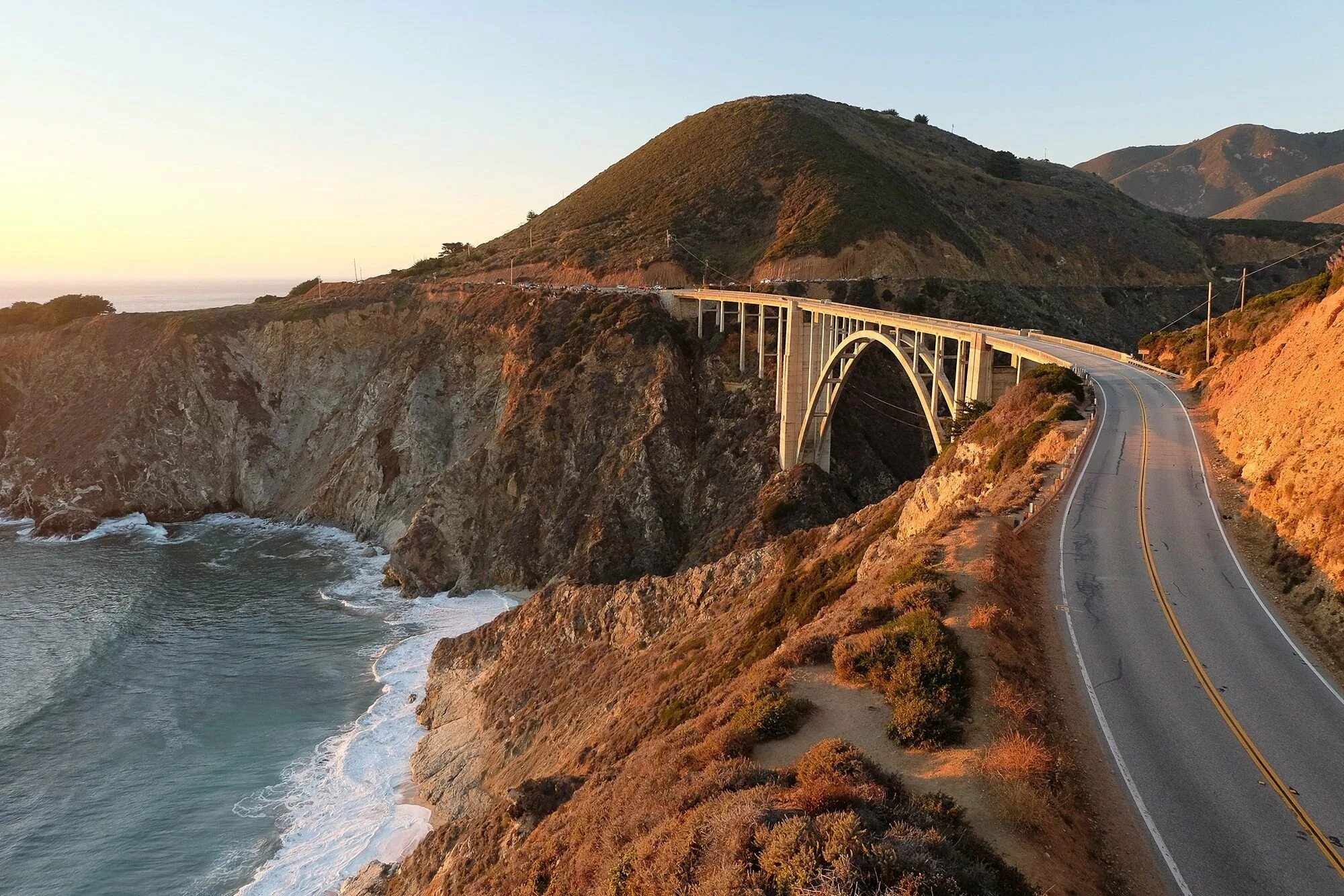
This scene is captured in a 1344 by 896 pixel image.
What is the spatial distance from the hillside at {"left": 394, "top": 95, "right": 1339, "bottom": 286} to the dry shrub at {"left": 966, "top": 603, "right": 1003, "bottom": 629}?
207 ft

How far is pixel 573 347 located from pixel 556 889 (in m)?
54.2

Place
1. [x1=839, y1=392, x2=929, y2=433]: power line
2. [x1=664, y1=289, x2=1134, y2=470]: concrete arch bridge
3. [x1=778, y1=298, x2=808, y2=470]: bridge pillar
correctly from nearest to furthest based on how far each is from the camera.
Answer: [x1=664, y1=289, x2=1134, y2=470]: concrete arch bridge, [x1=778, y1=298, x2=808, y2=470]: bridge pillar, [x1=839, y1=392, x2=929, y2=433]: power line

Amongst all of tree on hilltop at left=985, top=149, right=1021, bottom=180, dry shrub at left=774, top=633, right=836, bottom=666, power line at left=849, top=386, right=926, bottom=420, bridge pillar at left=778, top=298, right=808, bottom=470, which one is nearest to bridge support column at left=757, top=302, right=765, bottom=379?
bridge pillar at left=778, top=298, right=808, bottom=470

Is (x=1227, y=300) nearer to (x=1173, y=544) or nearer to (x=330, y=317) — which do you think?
(x=1173, y=544)

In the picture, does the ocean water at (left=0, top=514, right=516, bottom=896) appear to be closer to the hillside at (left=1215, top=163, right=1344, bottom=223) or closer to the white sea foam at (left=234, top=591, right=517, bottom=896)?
the white sea foam at (left=234, top=591, right=517, bottom=896)

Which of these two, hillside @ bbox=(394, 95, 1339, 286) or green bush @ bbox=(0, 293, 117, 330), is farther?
green bush @ bbox=(0, 293, 117, 330)

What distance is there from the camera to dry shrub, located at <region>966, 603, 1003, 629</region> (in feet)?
45.2

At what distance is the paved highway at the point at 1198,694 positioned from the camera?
903cm

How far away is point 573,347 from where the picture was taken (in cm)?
6469

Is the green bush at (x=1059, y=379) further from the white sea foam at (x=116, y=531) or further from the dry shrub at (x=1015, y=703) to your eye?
the white sea foam at (x=116, y=531)

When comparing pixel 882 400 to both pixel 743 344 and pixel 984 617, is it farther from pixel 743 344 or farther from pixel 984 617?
pixel 984 617

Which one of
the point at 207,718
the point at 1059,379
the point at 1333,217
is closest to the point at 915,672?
the point at 1059,379

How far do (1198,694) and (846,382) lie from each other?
127 ft

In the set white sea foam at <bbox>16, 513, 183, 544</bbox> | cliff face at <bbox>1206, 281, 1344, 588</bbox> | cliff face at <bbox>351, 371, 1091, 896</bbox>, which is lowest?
white sea foam at <bbox>16, 513, 183, 544</bbox>
